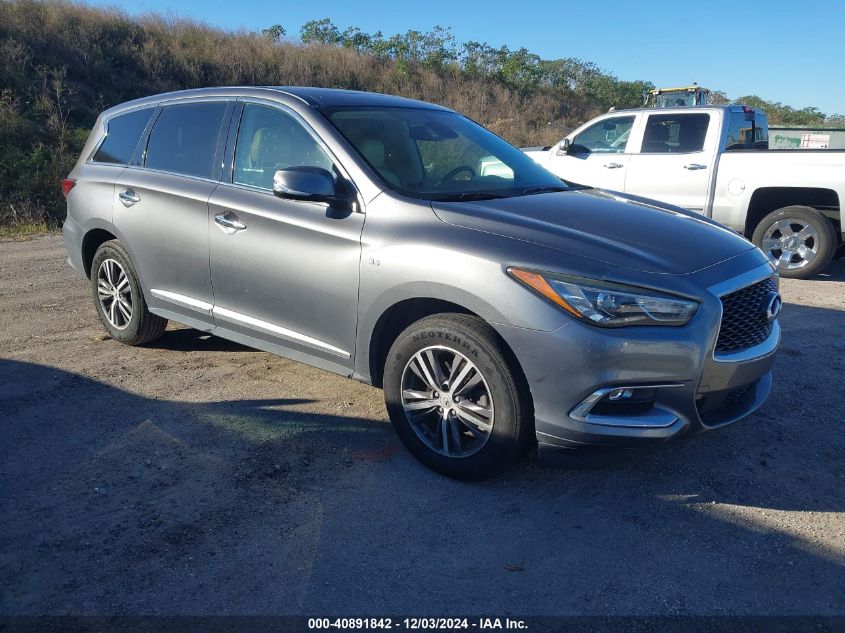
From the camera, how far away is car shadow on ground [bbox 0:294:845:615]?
2.75m

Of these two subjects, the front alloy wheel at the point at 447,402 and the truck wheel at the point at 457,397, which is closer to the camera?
the truck wheel at the point at 457,397

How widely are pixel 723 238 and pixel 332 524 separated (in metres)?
2.44

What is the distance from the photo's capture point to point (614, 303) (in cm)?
308

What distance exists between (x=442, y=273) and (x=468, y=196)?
74 centimetres

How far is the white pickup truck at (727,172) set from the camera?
8078 millimetres

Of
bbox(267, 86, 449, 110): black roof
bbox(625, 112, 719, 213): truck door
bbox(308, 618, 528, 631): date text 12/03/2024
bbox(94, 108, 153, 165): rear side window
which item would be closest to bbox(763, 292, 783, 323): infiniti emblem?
bbox(308, 618, 528, 631): date text 12/03/2024

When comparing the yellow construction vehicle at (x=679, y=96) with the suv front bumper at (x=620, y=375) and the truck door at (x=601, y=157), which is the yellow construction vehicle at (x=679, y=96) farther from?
the suv front bumper at (x=620, y=375)

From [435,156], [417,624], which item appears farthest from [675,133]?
[417,624]

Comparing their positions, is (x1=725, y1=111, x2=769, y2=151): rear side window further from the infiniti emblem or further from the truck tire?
the truck tire

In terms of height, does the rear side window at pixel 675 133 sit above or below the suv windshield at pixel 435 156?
above

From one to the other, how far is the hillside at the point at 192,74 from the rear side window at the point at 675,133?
378 inches

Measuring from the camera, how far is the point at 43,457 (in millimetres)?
3809

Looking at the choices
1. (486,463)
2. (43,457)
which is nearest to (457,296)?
(486,463)

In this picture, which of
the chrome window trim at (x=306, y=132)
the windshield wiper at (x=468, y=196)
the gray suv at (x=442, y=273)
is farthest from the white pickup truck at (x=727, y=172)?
the chrome window trim at (x=306, y=132)
